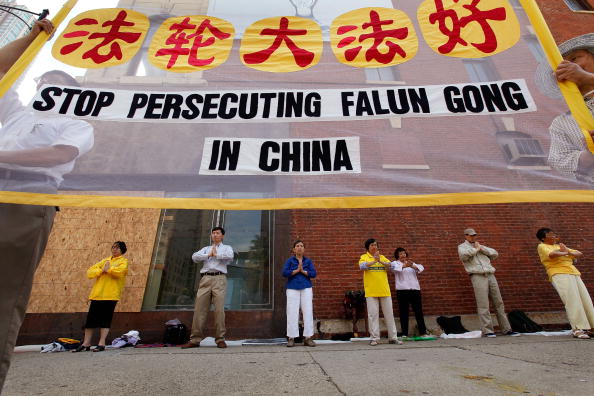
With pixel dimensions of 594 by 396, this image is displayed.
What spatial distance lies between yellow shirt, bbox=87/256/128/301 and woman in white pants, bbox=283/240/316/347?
108 inches

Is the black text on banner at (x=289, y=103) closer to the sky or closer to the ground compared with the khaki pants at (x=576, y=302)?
closer to the sky

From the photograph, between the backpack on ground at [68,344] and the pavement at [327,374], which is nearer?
the pavement at [327,374]

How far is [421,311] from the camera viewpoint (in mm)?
5812

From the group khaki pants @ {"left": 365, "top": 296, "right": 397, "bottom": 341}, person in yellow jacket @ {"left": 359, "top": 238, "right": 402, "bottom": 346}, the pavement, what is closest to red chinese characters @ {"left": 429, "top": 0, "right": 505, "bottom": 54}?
the pavement

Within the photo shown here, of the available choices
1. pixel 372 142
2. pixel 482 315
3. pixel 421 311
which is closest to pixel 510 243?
pixel 482 315

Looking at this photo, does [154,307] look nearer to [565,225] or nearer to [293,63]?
[293,63]

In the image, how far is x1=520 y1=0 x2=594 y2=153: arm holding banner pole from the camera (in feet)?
5.56

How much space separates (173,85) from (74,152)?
708 millimetres

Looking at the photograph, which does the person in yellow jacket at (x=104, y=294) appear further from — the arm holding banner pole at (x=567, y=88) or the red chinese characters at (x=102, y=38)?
the arm holding banner pole at (x=567, y=88)

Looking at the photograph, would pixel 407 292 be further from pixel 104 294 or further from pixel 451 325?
pixel 104 294

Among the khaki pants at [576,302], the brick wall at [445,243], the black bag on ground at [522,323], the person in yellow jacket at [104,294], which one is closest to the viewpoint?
the khaki pants at [576,302]

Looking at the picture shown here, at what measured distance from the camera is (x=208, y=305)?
5062mm

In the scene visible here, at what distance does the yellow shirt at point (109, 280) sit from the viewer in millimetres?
4973

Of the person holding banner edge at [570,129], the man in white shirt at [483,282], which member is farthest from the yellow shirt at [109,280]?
the man in white shirt at [483,282]
